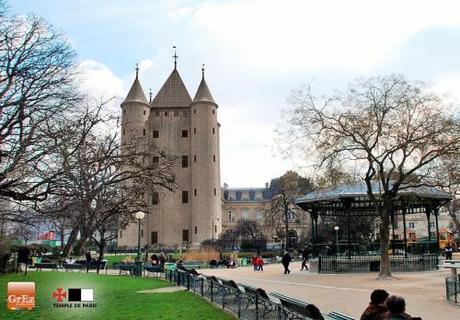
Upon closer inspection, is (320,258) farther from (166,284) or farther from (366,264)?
(166,284)

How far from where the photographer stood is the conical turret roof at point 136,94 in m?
83.1

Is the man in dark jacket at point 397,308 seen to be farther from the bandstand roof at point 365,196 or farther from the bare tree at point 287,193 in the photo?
the bare tree at point 287,193

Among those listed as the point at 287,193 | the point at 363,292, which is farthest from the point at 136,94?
the point at 363,292

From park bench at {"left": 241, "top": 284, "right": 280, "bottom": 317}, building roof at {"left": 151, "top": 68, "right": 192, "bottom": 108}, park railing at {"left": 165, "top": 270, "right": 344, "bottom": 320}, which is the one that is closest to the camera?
park railing at {"left": 165, "top": 270, "right": 344, "bottom": 320}

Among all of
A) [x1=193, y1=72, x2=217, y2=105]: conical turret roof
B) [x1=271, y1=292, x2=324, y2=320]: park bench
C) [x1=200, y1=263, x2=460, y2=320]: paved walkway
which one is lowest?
[x1=200, y1=263, x2=460, y2=320]: paved walkway

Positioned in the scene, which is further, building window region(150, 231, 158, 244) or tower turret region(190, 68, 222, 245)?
building window region(150, 231, 158, 244)

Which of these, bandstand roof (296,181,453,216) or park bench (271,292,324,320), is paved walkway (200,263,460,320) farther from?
bandstand roof (296,181,453,216)

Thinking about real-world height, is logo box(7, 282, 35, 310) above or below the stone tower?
below

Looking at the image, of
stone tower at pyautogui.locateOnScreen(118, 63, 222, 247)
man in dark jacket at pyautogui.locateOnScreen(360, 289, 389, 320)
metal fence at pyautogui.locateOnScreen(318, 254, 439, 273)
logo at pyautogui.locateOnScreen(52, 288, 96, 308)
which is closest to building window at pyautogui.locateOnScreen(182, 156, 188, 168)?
stone tower at pyautogui.locateOnScreen(118, 63, 222, 247)

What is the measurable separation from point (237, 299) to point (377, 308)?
6157 mm

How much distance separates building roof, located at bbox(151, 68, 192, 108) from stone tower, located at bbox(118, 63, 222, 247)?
214 millimetres

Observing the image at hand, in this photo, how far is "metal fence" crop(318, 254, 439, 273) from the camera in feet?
101

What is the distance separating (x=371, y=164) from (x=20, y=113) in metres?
16.4

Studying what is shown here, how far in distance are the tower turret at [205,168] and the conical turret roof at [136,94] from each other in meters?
7.93
